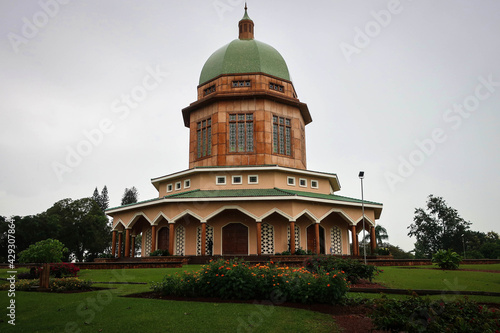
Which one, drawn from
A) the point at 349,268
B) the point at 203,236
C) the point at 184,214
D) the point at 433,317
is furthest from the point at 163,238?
the point at 433,317

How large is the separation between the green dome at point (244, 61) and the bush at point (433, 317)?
29.2m

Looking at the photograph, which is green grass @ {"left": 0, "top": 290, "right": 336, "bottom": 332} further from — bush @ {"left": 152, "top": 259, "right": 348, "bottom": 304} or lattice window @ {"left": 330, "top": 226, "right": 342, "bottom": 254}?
lattice window @ {"left": 330, "top": 226, "right": 342, "bottom": 254}

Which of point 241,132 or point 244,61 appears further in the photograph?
point 244,61

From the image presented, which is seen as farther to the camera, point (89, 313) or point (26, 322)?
point (89, 313)

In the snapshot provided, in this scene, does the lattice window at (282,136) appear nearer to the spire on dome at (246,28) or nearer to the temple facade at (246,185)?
the temple facade at (246,185)

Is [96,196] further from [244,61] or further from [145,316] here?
[145,316]

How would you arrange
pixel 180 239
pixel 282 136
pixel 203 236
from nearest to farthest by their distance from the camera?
pixel 203 236
pixel 180 239
pixel 282 136

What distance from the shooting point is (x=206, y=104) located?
111ft

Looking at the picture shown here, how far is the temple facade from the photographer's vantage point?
2700cm

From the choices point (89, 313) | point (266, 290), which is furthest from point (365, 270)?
point (89, 313)

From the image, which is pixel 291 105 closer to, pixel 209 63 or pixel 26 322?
pixel 209 63

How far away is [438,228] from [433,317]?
59243mm

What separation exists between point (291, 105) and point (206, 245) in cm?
1491

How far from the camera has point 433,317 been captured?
6328 mm
